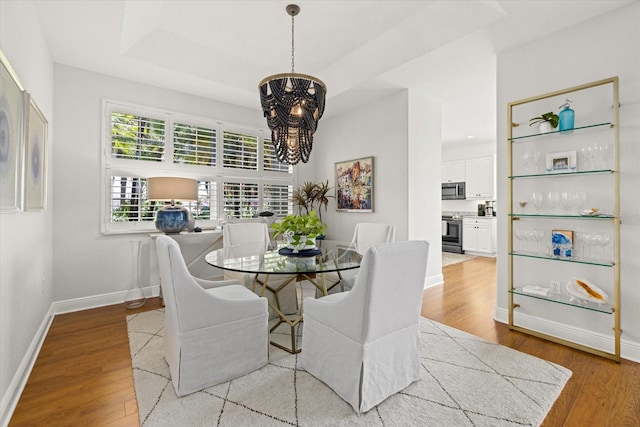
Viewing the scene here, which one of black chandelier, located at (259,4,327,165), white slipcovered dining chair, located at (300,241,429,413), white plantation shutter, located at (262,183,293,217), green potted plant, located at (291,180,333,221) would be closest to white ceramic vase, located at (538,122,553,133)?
white slipcovered dining chair, located at (300,241,429,413)

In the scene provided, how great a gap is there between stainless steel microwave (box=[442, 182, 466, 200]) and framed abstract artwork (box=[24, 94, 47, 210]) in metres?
7.54

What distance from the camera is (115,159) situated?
11.8 feet

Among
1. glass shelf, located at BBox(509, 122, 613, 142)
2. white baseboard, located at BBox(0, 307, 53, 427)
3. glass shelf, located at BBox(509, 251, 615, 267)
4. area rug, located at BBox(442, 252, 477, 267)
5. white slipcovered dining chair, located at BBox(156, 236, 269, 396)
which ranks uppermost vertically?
glass shelf, located at BBox(509, 122, 613, 142)

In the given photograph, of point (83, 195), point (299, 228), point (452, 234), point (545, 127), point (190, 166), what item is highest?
point (545, 127)

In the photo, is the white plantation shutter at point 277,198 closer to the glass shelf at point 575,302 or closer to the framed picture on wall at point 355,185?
the framed picture on wall at point 355,185

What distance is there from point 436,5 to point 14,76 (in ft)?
10.2

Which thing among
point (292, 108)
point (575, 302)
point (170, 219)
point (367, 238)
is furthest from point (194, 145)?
point (575, 302)

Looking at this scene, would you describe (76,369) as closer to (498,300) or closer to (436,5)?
(498,300)

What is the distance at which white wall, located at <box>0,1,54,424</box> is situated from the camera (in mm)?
1710

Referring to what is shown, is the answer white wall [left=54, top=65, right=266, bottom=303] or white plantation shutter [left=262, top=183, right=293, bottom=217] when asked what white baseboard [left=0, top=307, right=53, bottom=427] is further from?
white plantation shutter [left=262, top=183, right=293, bottom=217]

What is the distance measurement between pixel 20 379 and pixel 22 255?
80 cm

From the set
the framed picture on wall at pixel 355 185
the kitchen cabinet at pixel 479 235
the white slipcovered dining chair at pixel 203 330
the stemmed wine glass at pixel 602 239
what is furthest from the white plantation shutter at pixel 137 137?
the kitchen cabinet at pixel 479 235

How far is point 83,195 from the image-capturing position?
3400mm

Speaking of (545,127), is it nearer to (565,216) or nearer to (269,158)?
(565,216)
